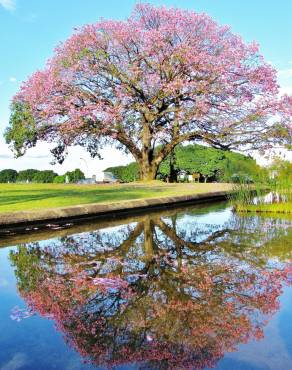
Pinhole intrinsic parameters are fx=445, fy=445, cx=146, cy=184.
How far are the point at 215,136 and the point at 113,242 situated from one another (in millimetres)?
17870

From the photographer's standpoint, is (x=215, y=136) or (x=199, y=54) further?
(x=215, y=136)

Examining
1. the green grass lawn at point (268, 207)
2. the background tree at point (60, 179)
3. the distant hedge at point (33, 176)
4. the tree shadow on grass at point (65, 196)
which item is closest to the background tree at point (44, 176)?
the distant hedge at point (33, 176)

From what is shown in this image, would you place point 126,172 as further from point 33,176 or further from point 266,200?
point 266,200

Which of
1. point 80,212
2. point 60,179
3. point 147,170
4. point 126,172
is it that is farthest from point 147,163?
point 126,172

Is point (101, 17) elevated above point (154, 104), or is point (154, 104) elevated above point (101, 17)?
point (101, 17)

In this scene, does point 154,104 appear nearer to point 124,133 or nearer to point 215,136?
point 124,133

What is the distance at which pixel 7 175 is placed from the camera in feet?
154

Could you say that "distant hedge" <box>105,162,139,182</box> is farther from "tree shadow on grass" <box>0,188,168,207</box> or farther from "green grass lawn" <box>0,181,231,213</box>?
"tree shadow on grass" <box>0,188,168,207</box>

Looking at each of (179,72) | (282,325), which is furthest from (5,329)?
(179,72)

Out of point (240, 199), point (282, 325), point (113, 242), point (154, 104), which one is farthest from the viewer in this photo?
point (154, 104)

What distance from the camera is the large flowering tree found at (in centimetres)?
2166

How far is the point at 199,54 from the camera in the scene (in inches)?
819

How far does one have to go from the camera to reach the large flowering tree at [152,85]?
21.7 metres

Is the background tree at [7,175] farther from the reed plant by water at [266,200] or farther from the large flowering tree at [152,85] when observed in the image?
the reed plant by water at [266,200]
